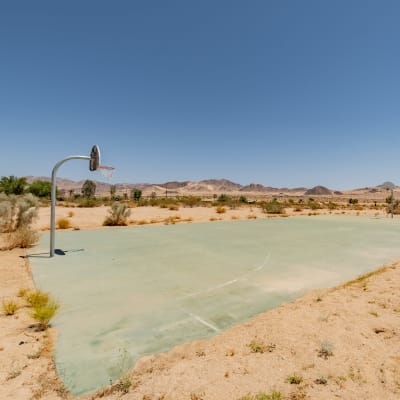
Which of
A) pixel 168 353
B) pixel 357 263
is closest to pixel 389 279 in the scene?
pixel 357 263

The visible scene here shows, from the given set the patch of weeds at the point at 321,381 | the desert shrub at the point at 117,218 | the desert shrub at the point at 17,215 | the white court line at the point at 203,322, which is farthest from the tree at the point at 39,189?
the patch of weeds at the point at 321,381

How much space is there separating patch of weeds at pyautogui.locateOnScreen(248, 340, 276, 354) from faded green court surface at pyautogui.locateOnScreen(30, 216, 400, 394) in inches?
25.7

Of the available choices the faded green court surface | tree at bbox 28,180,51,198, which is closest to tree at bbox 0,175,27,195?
tree at bbox 28,180,51,198

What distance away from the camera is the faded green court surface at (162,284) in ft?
11.8

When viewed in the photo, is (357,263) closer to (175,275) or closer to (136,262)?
(175,275)

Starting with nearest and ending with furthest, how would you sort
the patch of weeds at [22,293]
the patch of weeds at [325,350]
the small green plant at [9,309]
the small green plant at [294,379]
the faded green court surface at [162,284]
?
the small green plant at [294,379] → the patch of weeds at [325,350] → the faded green court surface at [162,284] → the small green plant at [9,309] → the patch of weeds at [22,293]

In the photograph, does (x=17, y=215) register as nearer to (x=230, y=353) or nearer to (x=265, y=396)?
(x=230, y=353)

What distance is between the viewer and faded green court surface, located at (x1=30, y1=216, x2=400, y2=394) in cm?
360

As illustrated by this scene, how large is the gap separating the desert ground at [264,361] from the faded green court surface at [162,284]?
10.1 inches

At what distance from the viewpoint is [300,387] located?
274 cm

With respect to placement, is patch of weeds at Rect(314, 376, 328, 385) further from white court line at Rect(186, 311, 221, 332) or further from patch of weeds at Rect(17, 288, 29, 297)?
patch of weeds at Rect(17, 288, 29, 297)

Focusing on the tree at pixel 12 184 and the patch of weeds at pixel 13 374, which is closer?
the patch of weeds at pixel 13 374

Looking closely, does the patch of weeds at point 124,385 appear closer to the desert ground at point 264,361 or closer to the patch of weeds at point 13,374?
the desert ground at point 264,361

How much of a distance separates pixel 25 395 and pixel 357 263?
8.53 metres
